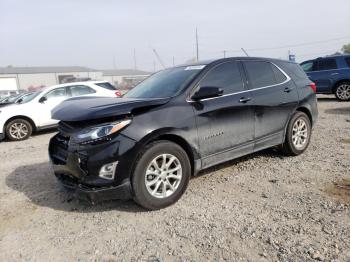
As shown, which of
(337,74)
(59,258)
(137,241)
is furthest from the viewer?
(337,74)

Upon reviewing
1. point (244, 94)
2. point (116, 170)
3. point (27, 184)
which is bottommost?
point (27, 184)

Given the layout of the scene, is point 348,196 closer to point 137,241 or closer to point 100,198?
point 137,241

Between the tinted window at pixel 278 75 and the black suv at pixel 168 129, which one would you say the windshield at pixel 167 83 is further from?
the tinted window at pixel 278 75

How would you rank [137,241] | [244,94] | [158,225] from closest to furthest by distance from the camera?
1. [137,241]
2. [158,225]
3. [244,94]

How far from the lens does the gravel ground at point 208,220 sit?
9.77ft

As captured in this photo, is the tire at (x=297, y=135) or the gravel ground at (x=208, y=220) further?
the tire at (x=297, y=135)

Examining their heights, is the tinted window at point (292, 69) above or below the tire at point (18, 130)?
above

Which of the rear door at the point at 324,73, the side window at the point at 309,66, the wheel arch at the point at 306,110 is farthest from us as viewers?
the side window at the point at 309,66

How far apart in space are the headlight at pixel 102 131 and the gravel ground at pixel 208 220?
0.93 m

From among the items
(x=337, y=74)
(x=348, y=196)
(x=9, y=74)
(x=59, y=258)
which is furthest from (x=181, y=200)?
(x=9, y=74)

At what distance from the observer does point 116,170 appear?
3.54 m

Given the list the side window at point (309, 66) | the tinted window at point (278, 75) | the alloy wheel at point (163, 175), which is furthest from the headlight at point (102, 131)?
the side window at point (309, 66)

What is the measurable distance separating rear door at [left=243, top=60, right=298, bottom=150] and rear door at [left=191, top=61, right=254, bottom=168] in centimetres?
19

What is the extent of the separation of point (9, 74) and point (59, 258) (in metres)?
69.0
